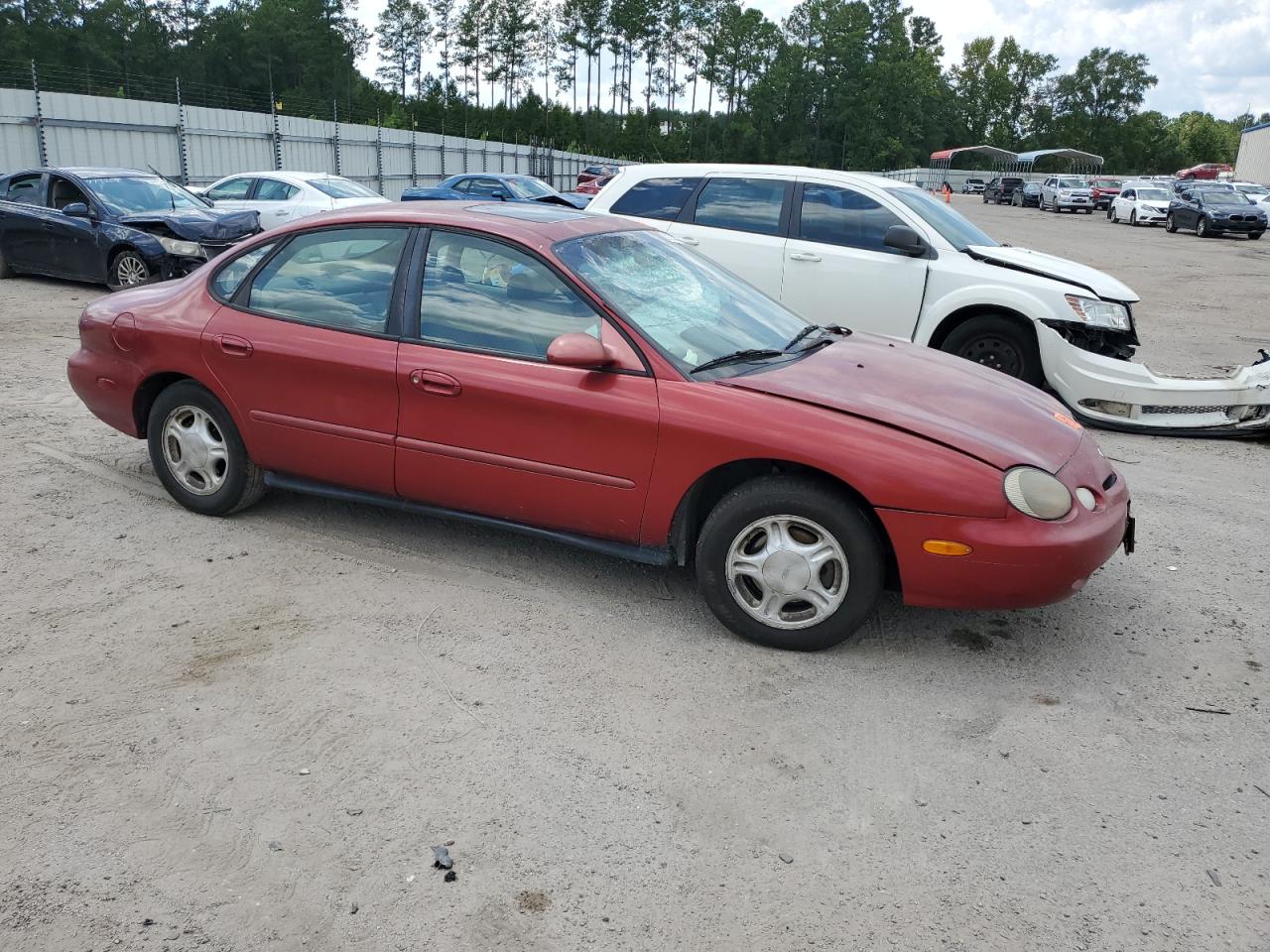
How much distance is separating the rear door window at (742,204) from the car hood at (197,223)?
687cm

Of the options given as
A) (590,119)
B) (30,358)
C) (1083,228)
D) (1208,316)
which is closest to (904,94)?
(590,119)

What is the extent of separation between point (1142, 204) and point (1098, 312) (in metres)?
37.1

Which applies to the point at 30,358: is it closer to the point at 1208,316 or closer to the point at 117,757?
the point at 117,757

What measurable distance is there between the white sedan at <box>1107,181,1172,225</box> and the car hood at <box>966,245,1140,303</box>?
35.6 m

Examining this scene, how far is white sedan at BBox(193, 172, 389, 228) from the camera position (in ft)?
55.0

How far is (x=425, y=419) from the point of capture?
441 cm

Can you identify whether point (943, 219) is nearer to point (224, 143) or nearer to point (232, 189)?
point (232, 189)

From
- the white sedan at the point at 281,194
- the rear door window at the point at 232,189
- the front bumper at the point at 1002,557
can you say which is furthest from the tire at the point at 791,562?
the rear door window at the point at 232,189

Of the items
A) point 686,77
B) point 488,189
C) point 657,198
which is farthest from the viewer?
point 686,77

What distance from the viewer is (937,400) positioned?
409 centimetres

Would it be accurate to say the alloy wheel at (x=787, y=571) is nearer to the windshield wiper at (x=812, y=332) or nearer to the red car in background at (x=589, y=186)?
the windshield wiper at (x=812, y=332)

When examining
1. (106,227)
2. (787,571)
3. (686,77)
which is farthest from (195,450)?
(686,77)

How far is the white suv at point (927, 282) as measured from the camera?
288 inches

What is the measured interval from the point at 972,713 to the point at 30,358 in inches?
327
